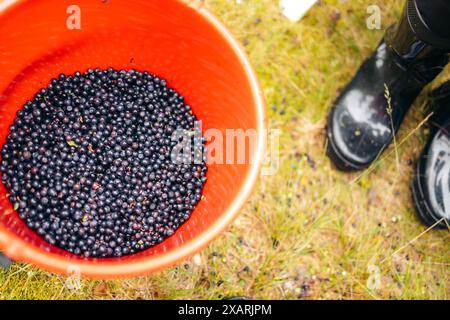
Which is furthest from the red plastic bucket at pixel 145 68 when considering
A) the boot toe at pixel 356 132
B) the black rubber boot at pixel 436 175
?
the black rubber boot at pixel 436 175

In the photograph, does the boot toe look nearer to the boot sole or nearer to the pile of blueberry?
the boot sole

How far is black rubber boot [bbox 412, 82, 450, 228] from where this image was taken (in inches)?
77.5

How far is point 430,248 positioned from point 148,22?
64.5 inches

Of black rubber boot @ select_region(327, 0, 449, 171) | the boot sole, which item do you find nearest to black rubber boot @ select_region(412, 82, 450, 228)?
the boot sole

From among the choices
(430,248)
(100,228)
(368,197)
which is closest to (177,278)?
(100,228)

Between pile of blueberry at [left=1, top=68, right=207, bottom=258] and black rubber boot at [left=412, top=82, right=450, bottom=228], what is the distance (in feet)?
3.53

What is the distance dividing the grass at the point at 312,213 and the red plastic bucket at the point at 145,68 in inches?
17.5

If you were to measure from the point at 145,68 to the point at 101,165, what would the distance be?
46 centimetres

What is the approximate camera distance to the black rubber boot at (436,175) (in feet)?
6.46

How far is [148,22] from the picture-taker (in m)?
1.56

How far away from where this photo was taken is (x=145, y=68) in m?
1.75

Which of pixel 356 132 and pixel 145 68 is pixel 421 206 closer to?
pixel 356 132

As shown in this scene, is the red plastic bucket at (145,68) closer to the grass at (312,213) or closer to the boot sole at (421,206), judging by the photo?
the grass at (312,213)

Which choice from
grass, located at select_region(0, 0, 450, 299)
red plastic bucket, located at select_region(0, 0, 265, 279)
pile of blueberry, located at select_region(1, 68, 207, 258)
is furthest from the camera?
grass, located at select_region(0, 0, 450, 299)
